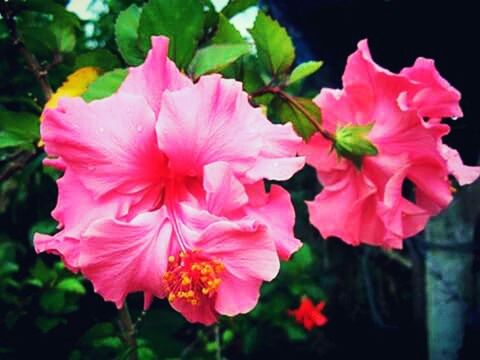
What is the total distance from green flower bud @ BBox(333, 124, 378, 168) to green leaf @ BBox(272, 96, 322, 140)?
0.12 feet

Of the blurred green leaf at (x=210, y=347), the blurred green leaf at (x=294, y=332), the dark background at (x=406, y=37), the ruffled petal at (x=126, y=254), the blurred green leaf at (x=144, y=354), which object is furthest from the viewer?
the blurred green leaf at (x=294, y=332)

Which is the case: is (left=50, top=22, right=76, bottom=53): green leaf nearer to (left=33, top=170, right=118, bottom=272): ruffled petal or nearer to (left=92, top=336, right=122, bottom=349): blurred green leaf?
(left=33, top=170, right=118, bottom=272): ruffled petal

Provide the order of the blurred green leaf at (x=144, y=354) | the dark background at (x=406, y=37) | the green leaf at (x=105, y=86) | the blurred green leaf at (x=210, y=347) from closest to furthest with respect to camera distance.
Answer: the green leaf at (x=105, y=86) → the dark background at (x=406, y=37) → the blurred green leaf at (x=144, y=354) → the blurred green leaf at (x=210, y=347)

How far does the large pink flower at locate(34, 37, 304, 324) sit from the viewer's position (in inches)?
22.9

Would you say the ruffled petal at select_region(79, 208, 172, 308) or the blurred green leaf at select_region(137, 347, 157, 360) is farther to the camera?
the blurred green leaf at select_region(137, 347, 157, 360)

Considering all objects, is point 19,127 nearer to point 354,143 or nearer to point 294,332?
point 354,143

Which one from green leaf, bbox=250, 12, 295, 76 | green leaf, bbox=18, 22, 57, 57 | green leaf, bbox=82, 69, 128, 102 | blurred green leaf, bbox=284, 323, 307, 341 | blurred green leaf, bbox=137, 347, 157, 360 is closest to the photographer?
green leaf, bbox=82, 69, 128, 102

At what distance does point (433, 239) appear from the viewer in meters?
1.61

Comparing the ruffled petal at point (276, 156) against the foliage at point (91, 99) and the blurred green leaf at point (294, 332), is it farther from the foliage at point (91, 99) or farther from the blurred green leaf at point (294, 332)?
the blurred green leaf at point (294, 332)

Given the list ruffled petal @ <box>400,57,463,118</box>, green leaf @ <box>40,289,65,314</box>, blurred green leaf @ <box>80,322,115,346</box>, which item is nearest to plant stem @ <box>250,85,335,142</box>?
ruffled petal @ <box>400,57,463,118</box>

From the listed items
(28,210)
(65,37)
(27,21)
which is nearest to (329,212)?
(65,37)

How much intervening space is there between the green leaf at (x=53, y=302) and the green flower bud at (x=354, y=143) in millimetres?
785

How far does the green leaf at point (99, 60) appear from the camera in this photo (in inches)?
31.5

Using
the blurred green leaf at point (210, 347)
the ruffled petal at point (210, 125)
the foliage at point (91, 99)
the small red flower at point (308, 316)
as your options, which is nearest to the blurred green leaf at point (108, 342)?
the foliage at point (91, 99)
